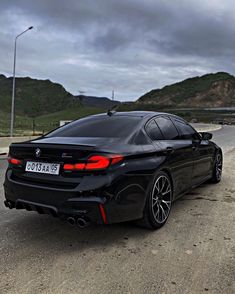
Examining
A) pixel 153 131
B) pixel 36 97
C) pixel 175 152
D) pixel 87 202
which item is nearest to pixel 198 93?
pixel 36 97

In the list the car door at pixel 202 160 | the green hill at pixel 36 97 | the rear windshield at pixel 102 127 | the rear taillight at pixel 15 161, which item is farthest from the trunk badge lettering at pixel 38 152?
the green hill at pixel 36 97

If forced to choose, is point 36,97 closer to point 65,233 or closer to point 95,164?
point 65,233

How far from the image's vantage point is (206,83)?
596 ft

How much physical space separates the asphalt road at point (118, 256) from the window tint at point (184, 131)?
123cm

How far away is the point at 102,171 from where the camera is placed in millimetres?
3543

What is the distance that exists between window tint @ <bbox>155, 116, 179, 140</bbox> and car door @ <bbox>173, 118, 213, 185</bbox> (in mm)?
195

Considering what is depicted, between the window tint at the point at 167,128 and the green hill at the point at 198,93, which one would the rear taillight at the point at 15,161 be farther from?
the green hill at the point at 198,93

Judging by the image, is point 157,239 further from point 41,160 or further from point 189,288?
point 41,160

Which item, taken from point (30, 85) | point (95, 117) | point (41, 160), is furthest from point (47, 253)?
point (30, 85)

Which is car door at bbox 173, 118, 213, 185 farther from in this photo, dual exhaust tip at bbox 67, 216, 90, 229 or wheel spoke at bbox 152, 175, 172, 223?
dual exhaust tip at bbox 67, 216, 90, 229

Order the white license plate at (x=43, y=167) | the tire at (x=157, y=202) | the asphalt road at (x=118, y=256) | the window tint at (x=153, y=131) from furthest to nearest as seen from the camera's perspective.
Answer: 1. the window tint at (x=153, y=131)
2. the tire at (x=157, y=202)
3. the white license plate at (x=43, y=167)
4. the asphalt road at (x=118, y=256)

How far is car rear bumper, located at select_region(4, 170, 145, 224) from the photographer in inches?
138

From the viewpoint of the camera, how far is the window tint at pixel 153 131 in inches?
175

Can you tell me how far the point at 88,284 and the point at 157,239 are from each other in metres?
1.25
